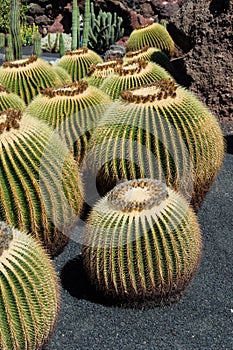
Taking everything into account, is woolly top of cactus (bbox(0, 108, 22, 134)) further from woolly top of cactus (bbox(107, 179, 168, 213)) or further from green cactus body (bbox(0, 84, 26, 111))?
green cactus body (bbox(0, 84, 26, 111))

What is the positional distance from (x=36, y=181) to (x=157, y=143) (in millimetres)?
855

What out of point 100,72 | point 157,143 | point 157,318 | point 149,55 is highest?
point 157,143

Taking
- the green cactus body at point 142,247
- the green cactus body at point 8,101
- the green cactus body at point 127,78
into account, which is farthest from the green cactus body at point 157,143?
the green cactus body at point 8,101

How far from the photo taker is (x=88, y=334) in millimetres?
3502

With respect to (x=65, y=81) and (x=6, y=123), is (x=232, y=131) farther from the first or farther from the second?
(x=6, y=123)

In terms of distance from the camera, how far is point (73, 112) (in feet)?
15.4

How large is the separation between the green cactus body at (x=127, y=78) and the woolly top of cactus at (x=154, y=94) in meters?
0.75

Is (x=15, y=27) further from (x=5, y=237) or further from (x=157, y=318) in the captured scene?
(x=5, y=237)

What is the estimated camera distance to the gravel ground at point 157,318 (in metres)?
3.41

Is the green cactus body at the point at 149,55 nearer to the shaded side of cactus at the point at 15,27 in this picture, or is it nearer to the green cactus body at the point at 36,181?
the shaded side of cactus at the point at 15,27

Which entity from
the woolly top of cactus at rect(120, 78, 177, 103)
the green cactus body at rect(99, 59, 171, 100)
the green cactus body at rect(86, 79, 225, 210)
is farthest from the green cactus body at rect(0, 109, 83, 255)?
the green cactus body at rect(99, 59, 171, 100)

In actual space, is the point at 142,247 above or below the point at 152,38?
above

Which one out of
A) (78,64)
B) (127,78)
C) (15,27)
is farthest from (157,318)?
(15,27)

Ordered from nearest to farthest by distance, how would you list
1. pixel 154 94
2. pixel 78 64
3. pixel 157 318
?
1. pixel 157 318
2. pixel 154 94
3. pixel 78 64
